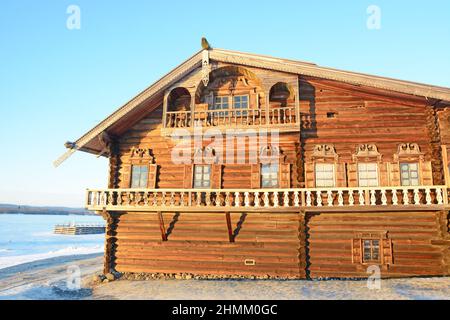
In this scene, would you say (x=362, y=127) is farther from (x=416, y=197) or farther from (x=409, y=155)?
(x=416, y=197)

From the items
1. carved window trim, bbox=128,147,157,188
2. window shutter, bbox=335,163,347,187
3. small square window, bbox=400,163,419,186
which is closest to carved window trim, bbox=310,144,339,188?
window shutter, bbox=335,163,347,187

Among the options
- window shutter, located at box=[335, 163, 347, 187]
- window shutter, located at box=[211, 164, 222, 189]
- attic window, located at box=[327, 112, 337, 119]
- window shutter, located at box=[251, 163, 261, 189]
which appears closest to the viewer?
window shutter, located at box=[335, 163, 347, 187]

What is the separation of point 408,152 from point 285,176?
209 inches

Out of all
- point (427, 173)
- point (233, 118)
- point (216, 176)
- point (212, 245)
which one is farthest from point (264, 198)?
point (427, 173)

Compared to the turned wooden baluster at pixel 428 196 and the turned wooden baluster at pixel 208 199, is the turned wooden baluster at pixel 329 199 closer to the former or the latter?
the turned wooden baluster at pixel 428 196

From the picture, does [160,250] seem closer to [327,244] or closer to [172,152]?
[172,152]

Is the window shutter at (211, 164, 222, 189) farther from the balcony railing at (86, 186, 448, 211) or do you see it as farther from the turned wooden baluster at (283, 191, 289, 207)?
the turned wooden baluster at (283, 191, 289, 207)

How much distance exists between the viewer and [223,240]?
14.3m

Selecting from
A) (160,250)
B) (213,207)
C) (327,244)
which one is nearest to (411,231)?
(327,244)

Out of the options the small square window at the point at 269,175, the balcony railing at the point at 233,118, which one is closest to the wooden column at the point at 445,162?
the balcony railing at the point at 233,118

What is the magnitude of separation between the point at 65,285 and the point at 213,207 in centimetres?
809

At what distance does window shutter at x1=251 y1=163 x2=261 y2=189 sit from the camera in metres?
14.3

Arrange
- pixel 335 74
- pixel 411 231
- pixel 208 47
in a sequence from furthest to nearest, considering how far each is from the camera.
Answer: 1. pixel 208 47
2. pixel 335 74
3. pixel 411 231

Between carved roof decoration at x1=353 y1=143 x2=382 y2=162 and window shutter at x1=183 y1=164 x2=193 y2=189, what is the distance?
750 centimetres
